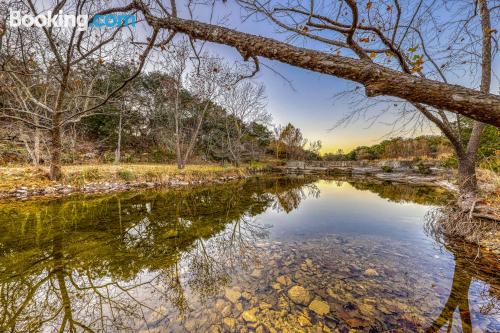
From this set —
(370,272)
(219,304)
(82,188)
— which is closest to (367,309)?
(370,272)

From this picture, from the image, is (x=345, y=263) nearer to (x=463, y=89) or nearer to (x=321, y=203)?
(x=463, y=89)

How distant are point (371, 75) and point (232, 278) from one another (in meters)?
2.81

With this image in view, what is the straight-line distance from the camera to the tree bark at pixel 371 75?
1485 millimetres

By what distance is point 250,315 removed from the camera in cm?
204

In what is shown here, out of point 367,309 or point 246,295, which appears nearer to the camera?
point 367,309

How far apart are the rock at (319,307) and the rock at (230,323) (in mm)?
845

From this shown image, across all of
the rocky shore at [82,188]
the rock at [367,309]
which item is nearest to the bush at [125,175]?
the rocky shore at [82,188]

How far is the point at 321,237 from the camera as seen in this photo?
14.3 ft

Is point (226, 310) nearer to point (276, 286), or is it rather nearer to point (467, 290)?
point (276, 286)

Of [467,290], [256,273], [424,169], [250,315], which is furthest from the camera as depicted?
[424,169]

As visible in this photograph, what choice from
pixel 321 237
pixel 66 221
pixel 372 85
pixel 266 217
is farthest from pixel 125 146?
pixel 372 85

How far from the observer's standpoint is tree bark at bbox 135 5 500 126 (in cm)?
149

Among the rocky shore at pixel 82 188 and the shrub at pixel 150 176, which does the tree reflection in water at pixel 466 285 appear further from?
the shrub at pixel 150 176

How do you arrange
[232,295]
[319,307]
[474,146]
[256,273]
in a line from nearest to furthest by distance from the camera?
[319,307] → [232,295] → [256,273] → [474,146]
